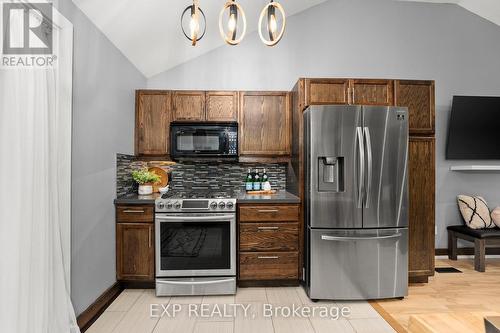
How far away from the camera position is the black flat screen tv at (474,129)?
404 centimetres

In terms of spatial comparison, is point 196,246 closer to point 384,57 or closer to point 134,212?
point 134,212

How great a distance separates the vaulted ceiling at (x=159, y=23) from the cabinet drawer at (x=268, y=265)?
2.44 m

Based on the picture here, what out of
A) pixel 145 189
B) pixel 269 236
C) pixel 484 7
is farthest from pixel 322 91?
pixel 484 7

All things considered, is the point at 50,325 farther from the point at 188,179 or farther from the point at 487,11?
the point at 487,11

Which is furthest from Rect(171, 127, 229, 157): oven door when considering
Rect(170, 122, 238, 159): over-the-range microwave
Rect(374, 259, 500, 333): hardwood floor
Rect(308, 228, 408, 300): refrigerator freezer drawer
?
Rect(374, 259, 500, 333): hardwood floor

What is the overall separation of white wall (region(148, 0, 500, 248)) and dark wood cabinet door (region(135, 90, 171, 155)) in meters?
0.40

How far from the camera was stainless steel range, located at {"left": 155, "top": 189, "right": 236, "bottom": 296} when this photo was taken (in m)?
3.07

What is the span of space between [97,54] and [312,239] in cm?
257

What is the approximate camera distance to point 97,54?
2.70 meters

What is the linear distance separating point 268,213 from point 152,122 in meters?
1.76

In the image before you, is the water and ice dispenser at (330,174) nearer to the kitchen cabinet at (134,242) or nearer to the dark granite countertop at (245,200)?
the dark granite countertop at (245,200)

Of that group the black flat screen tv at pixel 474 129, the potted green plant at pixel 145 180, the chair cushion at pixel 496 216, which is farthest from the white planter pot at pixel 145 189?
the chair cushion at pixel 496 216

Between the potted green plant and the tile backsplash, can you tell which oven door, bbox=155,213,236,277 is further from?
the tile backsplash

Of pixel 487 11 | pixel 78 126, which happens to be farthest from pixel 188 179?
pixel 487 11
